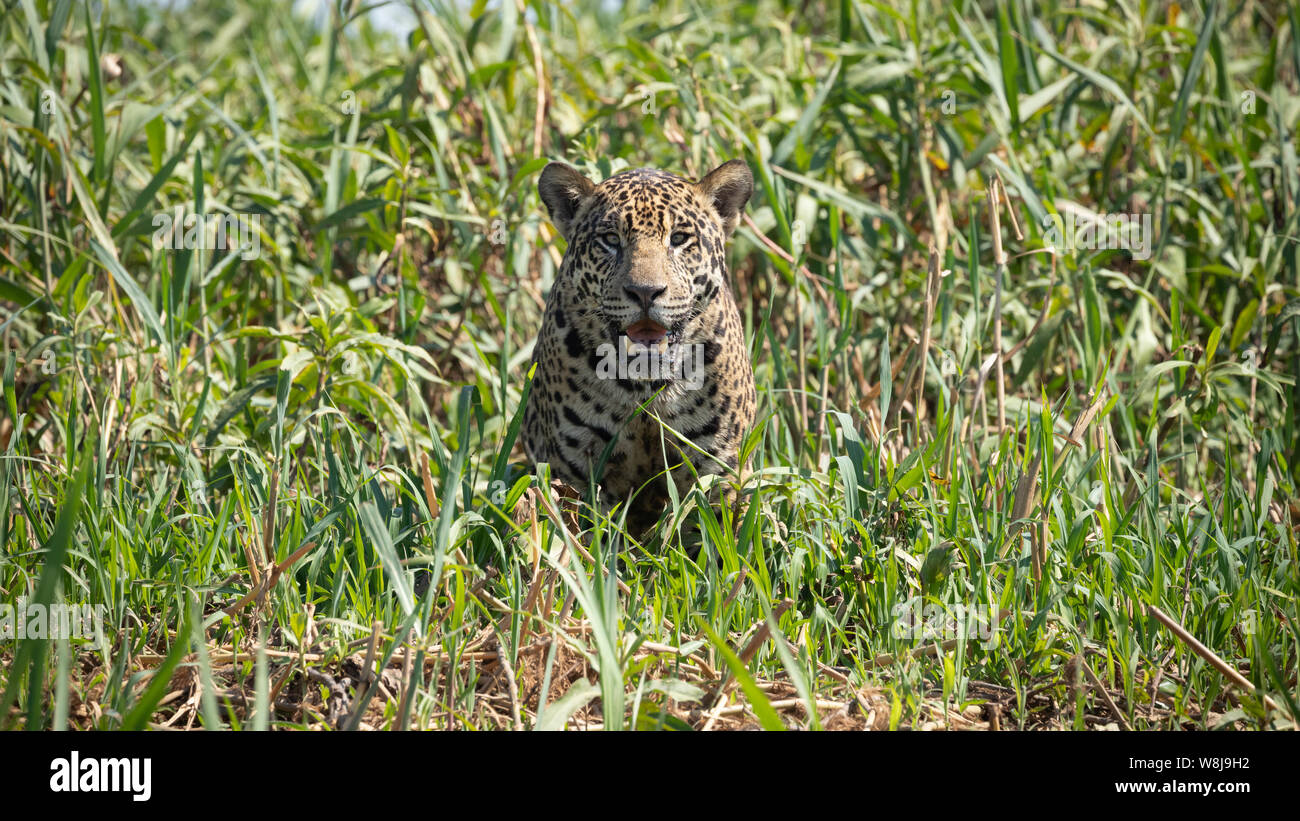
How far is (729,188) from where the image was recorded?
4457mm

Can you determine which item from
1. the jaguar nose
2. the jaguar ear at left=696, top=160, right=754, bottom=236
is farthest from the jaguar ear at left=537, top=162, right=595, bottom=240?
the jaguar nose

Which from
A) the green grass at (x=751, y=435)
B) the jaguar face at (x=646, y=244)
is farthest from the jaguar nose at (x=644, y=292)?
the green grass at (x=751, y=435)

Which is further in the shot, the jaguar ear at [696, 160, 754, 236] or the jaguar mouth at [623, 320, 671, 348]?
the jaguar ear at [696, 160, 754, 236]

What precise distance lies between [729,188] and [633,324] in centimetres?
88

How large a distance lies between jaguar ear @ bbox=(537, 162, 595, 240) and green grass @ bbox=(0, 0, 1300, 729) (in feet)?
2.38

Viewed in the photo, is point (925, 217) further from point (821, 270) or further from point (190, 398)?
point (190, 398)

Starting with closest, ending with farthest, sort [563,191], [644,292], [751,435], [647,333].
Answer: [751,435], [644,292], [647,333], [563,191]

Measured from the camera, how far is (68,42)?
5.38 metres

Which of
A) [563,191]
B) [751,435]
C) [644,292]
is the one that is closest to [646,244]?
[644,292]

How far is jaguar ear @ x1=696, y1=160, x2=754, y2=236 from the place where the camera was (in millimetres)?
4367

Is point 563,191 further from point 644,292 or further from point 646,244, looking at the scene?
point 644,292

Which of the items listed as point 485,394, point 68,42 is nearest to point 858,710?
point 485,394

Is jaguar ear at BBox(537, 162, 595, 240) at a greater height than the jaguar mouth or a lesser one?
greater

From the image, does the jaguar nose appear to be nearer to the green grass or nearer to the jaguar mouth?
the jaguar mouth
